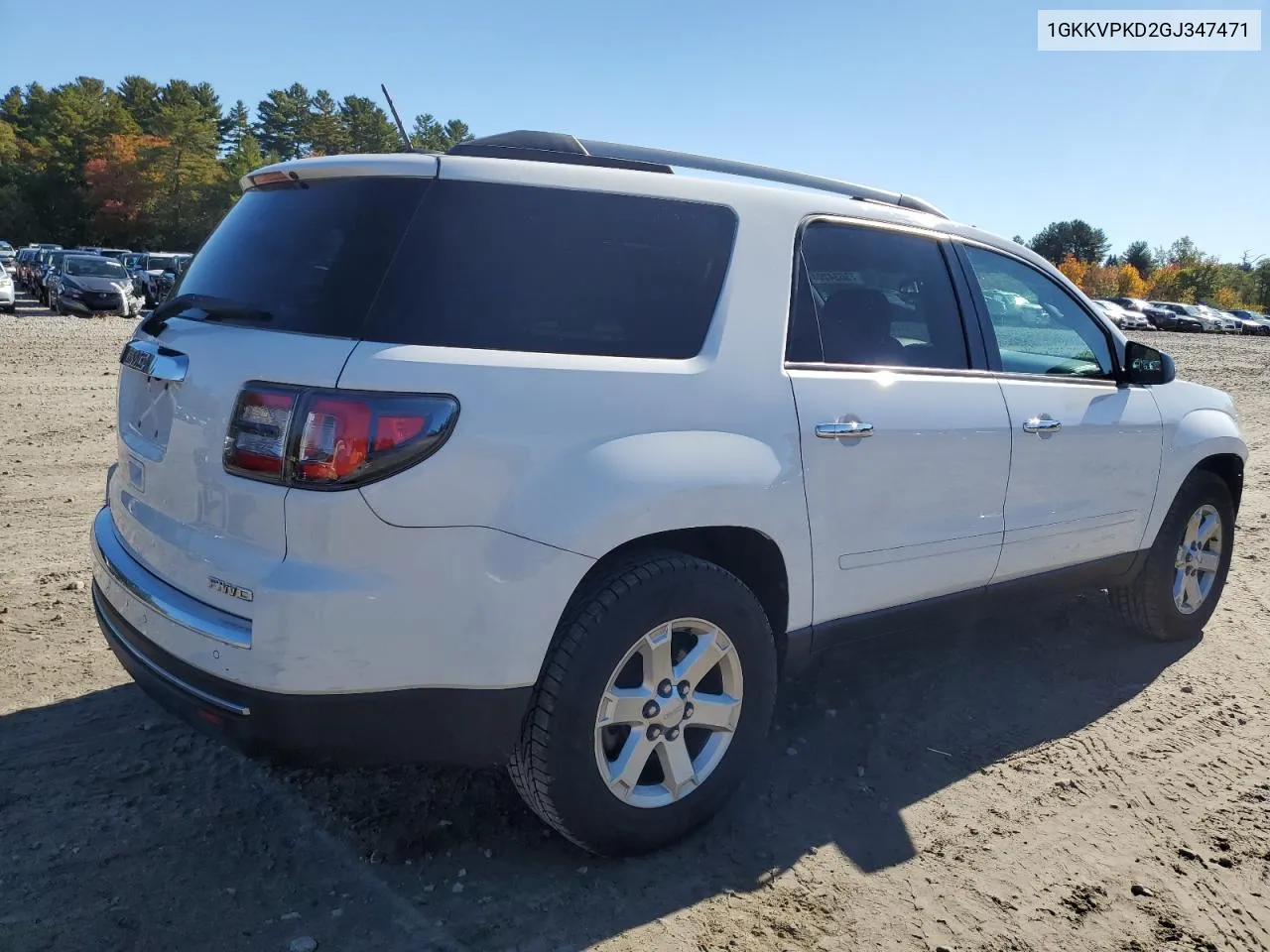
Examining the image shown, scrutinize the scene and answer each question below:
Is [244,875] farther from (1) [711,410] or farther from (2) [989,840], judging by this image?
(2) [989,840]

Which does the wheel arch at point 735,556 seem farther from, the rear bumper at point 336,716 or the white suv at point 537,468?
the rear bumper at point 336,716

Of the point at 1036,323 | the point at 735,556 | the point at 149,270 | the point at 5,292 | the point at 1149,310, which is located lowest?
the point at 5,292

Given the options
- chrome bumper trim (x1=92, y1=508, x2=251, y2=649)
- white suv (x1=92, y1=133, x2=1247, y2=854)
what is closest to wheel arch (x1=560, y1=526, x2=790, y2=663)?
white suv (x1=92, y1=133, x2=1247, y2=854)

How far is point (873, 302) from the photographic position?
11.0ft

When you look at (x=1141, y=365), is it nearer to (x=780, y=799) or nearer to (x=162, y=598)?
(x=780, y=799)

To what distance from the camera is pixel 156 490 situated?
8.48 feet

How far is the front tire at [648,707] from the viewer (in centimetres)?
249

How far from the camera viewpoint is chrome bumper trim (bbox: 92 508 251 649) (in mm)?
2273

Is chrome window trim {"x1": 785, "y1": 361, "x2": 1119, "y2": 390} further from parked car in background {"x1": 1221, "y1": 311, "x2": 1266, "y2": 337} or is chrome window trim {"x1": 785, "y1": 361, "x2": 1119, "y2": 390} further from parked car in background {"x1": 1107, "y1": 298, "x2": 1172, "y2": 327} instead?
parked car in background {"x1": 1221, "y1": 311, "x2": 1266, "y2": 337}

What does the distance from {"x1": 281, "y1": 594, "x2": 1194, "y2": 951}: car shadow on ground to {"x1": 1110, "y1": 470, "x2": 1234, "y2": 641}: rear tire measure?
0.28 meters

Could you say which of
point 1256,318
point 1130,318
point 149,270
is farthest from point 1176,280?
point 149,270

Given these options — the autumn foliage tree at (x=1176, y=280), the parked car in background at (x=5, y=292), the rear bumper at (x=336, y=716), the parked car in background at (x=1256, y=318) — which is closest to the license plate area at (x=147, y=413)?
the rear bumper at (x=336, y=716)

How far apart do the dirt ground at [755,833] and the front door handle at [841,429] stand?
2.75 feet

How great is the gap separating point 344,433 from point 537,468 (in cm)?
46
